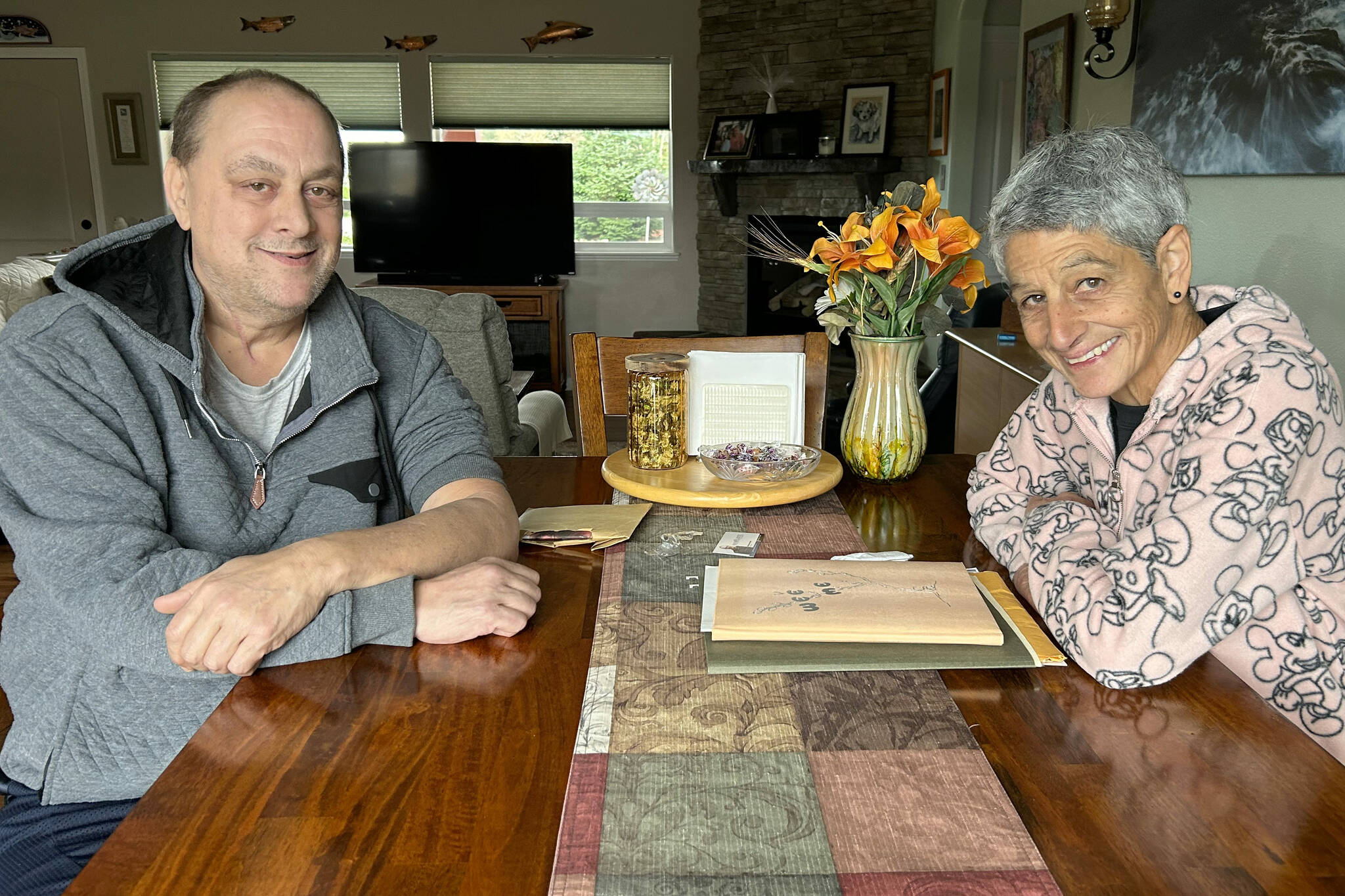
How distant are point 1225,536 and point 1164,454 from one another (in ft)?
0.61

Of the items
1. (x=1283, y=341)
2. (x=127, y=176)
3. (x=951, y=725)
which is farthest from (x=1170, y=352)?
(x=127, y=176)

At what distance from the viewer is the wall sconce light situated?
3.19 meters

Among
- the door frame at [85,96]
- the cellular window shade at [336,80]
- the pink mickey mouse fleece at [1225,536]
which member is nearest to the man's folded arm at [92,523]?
the pink mickey mouse fleece at [1225,536]

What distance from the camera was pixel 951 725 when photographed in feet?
2.90

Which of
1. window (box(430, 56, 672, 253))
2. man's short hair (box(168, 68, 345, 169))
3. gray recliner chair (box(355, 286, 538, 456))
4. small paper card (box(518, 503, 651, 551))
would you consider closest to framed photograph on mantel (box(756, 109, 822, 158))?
window (box(430, 56, 672, 253))

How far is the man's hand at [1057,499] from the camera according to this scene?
132 centimetres

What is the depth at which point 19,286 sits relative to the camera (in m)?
3.82

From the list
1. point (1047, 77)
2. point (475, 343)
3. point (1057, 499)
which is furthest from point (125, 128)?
point (1057, 499)

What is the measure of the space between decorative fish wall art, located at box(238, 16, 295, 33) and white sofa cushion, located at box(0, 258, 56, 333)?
3.10 m

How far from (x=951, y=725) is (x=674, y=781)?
0.26m

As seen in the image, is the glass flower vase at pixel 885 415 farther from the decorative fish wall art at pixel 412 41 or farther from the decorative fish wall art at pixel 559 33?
the decorative fish wall art at pixel 412 41

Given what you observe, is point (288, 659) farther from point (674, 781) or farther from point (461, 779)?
point (674, 781)

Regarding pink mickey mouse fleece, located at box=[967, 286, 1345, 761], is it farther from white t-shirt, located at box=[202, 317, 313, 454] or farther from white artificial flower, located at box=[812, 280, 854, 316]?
white t-shirt, located at box=[202, 317, 313, 454]

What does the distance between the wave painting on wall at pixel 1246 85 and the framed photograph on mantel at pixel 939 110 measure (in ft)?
6.99
